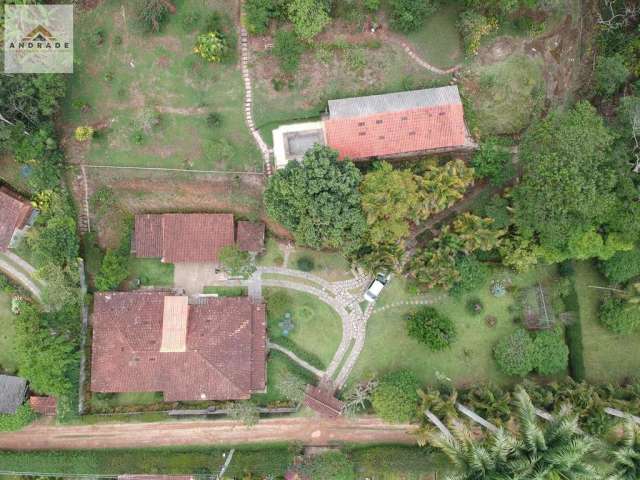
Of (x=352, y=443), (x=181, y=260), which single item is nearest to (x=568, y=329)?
(x=352, y=443)

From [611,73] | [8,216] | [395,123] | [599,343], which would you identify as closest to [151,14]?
[8,216]

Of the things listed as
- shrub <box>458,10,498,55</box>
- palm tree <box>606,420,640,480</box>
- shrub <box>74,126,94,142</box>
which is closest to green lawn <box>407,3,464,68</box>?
shrub <box>458,10,498,55</box>

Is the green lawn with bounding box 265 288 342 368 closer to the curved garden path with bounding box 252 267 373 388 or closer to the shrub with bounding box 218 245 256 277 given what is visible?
the curved garden path with bounding box 252 267 373 388

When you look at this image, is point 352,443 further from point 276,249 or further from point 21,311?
point 21,311

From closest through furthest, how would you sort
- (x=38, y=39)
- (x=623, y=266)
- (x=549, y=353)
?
(x=38, y=39) < (x=623, y=266) < (x=549, y=353)

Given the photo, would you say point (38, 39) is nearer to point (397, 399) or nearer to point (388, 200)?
point (388, 200)

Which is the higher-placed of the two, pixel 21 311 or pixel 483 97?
pixel 483 97

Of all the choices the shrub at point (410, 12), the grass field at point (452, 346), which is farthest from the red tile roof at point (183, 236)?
the shrub at point (410, 12)
